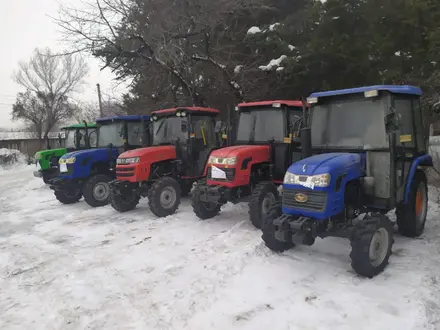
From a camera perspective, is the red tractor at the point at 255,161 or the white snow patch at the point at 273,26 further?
the white snow patch at the point at 273,26

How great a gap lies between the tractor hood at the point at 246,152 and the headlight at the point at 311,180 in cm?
197

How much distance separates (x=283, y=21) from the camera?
1182 centimetres

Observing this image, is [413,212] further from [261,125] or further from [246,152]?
[261,125]

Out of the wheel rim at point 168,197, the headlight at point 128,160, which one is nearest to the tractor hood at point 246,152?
the wheel rim at point 168,197

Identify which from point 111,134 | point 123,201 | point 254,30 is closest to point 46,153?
point 111,134

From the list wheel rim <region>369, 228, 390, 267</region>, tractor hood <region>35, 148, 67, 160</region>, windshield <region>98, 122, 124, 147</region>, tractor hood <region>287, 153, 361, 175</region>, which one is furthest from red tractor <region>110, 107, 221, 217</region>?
tractor hood <region>35, 148, 67, 160</region>

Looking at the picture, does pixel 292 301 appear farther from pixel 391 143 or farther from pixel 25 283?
pixel 25 283

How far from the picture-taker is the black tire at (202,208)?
719 centimetres

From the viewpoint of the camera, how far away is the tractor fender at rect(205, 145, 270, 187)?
6.71 meters

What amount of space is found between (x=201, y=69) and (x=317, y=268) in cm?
951

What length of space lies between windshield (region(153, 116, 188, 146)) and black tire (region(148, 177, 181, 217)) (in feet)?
3.96

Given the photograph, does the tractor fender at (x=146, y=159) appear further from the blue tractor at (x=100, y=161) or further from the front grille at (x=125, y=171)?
the blue tractor at (x=100, y=161)

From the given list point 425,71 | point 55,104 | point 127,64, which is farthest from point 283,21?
point 55,104

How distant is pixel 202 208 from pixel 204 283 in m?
2.90
